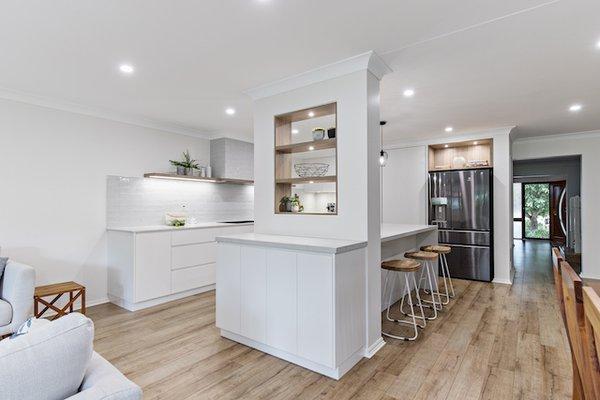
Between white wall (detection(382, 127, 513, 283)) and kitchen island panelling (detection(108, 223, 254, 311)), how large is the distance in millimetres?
3532

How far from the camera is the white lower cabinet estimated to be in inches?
90.8

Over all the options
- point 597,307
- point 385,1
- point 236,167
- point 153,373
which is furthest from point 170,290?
point 597,307

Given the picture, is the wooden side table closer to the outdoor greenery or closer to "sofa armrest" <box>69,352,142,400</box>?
"sofa armrest" <box>69,352,142,400</box>

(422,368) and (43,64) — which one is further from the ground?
(43,64)

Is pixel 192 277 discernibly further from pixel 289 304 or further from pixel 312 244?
pixel 312 244

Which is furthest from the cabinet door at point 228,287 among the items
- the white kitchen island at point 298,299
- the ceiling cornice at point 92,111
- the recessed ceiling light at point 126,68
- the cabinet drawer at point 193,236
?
the ceiling cornice at point 92,111

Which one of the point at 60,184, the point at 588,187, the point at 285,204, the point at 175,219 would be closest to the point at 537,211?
the point at 588,187

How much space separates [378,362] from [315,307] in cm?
75

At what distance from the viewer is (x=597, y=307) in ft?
2.74

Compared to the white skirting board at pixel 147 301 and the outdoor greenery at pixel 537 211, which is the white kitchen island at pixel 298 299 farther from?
the outdoor greenery at pixel 537 211

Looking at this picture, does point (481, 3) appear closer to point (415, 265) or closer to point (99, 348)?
point (415, 265)

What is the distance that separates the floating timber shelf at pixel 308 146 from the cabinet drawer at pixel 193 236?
196 cm

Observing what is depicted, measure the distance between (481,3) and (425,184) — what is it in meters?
4.23

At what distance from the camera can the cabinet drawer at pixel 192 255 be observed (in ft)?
14.0
